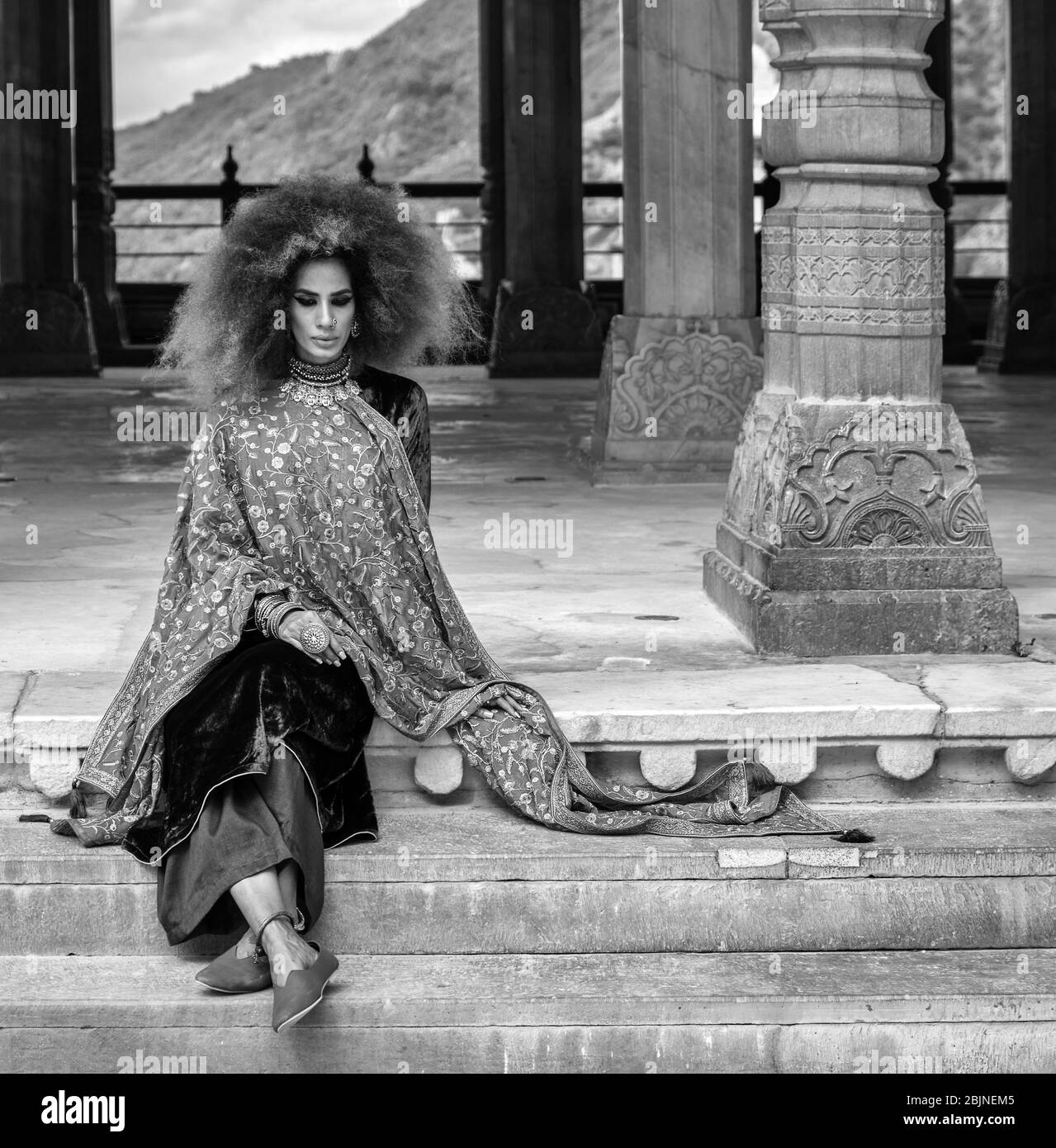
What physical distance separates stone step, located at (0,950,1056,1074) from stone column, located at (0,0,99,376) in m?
13.0

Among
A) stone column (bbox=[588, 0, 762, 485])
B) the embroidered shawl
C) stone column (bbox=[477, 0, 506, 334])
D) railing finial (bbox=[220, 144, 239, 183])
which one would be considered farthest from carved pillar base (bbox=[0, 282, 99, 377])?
the embroidered shawl

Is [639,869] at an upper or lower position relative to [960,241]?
lower

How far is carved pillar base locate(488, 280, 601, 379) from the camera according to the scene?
1630cm

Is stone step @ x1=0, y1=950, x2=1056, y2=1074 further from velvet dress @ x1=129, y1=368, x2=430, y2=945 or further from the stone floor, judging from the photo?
the stone floor

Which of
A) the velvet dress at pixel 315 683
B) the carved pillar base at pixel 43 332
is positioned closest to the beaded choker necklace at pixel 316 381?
the velvet dress at pixel 315 683

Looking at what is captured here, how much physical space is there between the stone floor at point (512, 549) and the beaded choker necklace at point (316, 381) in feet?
2.82

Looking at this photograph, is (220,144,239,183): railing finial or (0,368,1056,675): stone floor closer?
(0,368,1056,675): stone floor

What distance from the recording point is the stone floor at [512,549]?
513 centimetres

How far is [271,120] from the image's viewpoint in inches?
1483

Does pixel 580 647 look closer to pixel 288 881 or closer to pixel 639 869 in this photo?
pixel 639 869

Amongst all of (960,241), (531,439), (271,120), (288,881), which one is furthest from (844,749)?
(271,120)

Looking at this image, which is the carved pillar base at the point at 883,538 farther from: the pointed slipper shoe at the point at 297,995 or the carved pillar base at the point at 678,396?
the carved pillar base at the point at 678,396

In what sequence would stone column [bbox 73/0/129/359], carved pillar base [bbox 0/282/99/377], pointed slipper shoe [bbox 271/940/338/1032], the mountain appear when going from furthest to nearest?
the mountain → stone column [bbox 73/0/129/359] → carved pillar base [bbox 0/282/99/377] → pointed slipper shoe [bbox 271/940/338/1032]

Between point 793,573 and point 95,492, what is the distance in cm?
419
